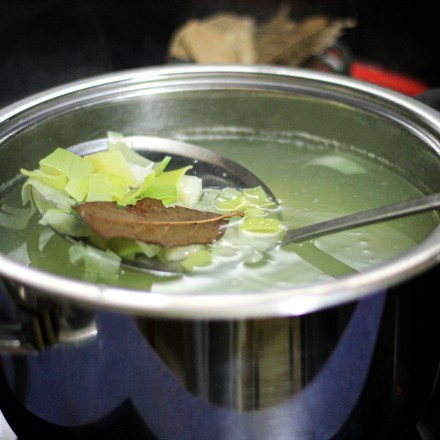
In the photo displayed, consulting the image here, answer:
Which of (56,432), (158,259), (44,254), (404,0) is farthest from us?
(404,0)

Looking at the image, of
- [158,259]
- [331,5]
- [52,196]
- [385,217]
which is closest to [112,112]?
[52,196]

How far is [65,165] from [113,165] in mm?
93

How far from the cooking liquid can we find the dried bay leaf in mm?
54

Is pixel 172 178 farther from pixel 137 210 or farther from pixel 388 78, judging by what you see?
pixel 388 78

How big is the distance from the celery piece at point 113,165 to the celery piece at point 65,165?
0.04 meters

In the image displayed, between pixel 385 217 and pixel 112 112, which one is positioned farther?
pixel 112 112

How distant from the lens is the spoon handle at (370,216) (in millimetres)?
919

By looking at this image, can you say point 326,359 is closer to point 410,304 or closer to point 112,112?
point 410,304

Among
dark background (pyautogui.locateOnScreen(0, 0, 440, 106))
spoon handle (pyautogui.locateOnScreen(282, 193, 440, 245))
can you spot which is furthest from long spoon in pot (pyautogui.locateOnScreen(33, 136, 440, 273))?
dark background (pyautogui.locateOnScreen(0, 0, 440, 106))

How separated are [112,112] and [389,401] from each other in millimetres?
806

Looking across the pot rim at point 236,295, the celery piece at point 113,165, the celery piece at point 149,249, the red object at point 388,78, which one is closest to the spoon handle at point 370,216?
the pot rim at point 236,295

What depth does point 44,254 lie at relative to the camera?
1128 millimetres

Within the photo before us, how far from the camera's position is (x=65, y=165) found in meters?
1.17

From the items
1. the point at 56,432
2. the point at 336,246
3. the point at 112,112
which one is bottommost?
the point at 56,432
